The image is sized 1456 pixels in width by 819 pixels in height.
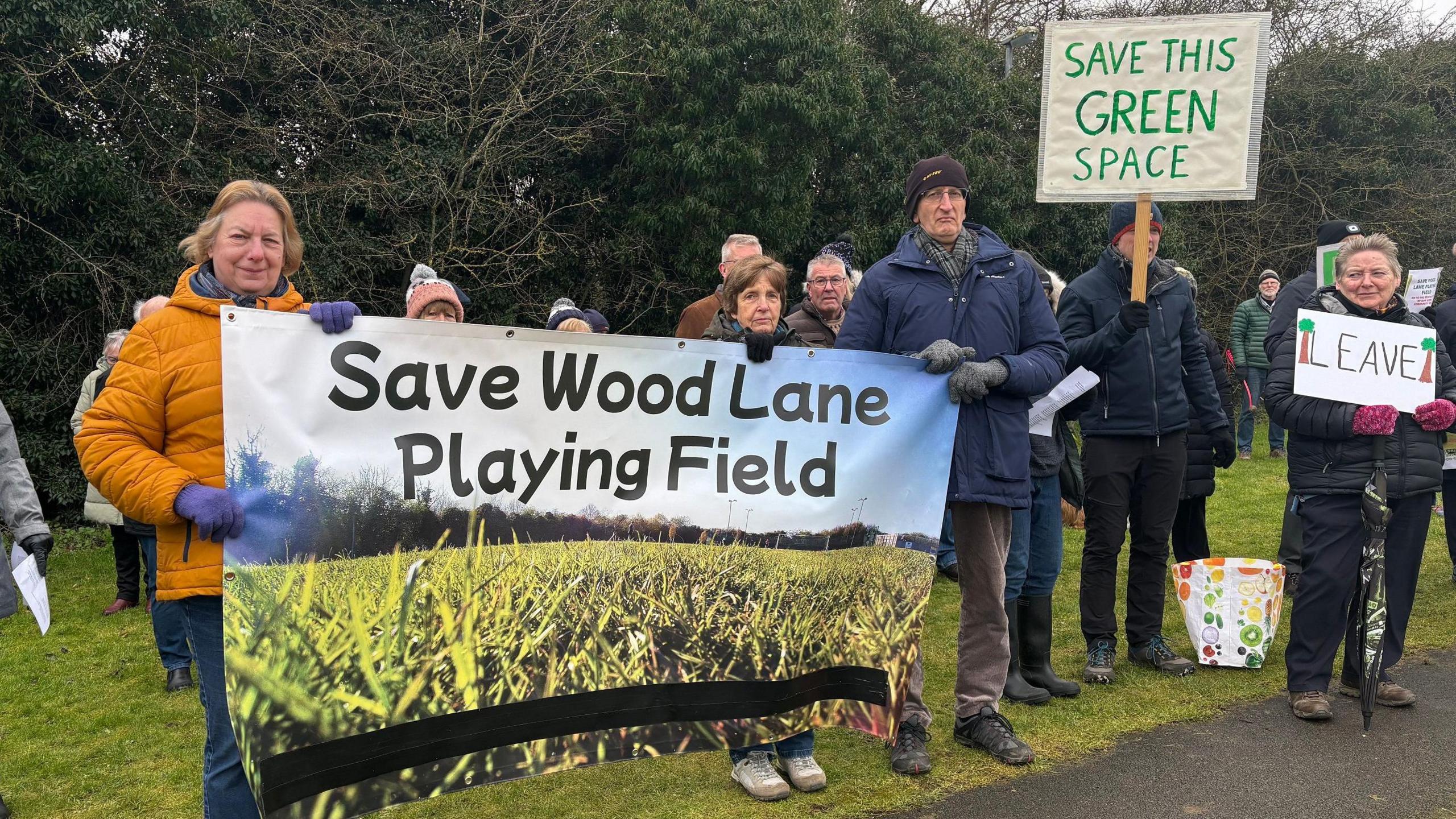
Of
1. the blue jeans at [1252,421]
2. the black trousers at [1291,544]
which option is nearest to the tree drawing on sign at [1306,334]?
the black trousers at [1291,544]

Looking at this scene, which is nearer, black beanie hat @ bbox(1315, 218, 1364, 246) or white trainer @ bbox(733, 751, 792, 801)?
white trainer @ bbox(733, 751, 792, 801)

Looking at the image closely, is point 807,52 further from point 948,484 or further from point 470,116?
point 948,484

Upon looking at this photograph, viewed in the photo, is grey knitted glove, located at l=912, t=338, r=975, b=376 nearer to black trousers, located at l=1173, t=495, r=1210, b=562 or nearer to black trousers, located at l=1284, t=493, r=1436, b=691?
black trousers, located at l=1284, t=493, r=1436, b=691

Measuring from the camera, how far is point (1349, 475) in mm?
4750

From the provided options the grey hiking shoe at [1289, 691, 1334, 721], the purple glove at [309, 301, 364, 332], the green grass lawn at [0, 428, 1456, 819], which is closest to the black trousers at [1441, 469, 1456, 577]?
the green grass lawn at [0, 428, 1456, 819]

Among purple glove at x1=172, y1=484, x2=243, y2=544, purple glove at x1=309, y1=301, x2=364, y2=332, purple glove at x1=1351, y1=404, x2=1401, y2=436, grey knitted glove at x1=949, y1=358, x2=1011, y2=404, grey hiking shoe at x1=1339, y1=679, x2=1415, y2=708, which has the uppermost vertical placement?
purple glove at x1=309, y1=301, x2=364, y2=332

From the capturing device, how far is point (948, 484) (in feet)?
13.9

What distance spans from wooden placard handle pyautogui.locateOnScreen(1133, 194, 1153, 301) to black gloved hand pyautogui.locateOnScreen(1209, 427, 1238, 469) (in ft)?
4.73

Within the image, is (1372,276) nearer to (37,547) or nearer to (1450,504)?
(1450,504)

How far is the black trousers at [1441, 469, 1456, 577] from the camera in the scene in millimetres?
6867

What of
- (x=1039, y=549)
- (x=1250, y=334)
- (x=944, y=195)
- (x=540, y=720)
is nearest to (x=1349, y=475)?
(x=1039, y=549)

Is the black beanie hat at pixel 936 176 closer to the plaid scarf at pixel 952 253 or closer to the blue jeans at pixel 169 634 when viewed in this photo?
the plaid scarf at pixel 952 253

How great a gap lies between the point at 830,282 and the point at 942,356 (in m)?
1.74

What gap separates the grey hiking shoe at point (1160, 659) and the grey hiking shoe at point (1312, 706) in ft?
2.07
